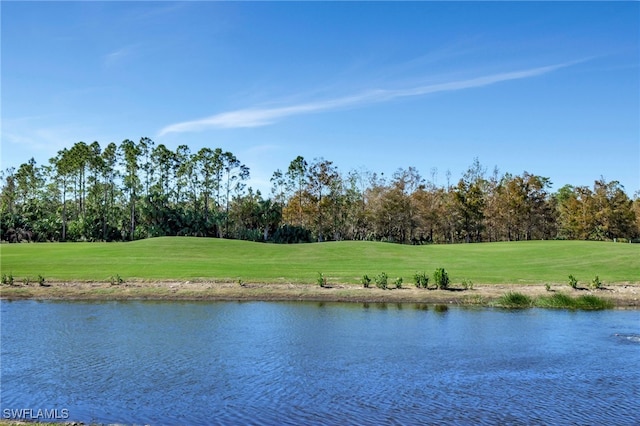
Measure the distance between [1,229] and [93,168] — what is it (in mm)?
19057

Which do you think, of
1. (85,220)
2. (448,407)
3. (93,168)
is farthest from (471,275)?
(93,168)

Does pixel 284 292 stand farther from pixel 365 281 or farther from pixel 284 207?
pixel 284 207

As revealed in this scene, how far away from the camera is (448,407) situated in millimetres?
16000

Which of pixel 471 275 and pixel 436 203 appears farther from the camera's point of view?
pixel 436 203

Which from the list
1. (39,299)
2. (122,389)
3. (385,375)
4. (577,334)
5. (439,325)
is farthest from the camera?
(39,299)

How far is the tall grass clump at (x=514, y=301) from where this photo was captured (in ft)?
119

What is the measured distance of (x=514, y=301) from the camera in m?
36.6

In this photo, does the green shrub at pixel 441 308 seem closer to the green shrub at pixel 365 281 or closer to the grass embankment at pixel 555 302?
the grass embankment at pixel 555 302

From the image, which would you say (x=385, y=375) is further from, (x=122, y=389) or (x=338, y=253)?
(x=338, y=253)

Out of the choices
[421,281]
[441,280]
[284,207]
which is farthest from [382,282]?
[284,207]

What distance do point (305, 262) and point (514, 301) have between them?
21.8m

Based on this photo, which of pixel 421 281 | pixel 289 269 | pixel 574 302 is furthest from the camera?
pixel 289 269

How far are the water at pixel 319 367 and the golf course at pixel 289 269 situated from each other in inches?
276

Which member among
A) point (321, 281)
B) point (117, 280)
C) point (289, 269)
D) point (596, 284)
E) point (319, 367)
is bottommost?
point (319, 367)
